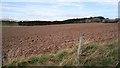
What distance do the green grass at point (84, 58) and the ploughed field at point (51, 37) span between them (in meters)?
0.76

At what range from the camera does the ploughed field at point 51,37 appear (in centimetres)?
1281

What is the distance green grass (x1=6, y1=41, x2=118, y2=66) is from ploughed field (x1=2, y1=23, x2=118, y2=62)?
0.76 metres

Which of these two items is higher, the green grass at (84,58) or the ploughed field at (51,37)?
the ploughed field at (51,37)

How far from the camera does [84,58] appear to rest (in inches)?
438

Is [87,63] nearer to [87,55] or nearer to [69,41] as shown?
[87,55]

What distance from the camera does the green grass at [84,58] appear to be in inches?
432

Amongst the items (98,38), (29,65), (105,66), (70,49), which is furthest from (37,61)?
(98,38)

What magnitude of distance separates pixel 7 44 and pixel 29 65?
3.17 m

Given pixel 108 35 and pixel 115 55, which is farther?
pixel 108 35

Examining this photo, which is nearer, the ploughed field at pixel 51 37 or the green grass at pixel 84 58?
the green grass at pixel 84 58

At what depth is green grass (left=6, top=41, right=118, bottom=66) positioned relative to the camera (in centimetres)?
1098

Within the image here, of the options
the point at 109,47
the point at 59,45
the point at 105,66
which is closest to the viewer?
the point at 105,66

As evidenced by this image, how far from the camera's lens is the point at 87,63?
35.7ft

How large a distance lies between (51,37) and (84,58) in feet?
11.9
